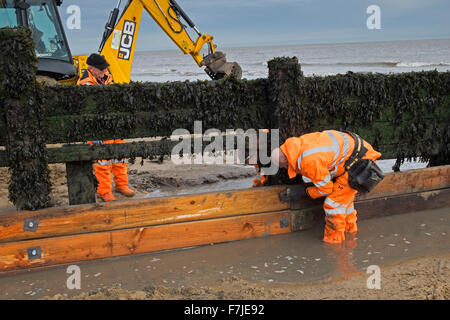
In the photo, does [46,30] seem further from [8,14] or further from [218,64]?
[218,64]

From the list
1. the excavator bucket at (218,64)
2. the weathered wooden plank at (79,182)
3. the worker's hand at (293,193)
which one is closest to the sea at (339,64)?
the excavator bucket at (218,64)

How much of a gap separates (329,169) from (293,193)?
45 cm

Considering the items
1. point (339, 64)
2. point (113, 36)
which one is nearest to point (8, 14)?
point (113, 36)

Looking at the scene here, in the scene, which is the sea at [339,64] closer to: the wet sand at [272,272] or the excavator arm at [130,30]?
the excavator arm at [130,30]

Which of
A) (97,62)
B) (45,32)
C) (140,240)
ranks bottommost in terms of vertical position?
(140,240)

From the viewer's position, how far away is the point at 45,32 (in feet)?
24.4

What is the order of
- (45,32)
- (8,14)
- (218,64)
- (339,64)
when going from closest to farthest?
(8,14), (45,32), (218,64), (339,64)

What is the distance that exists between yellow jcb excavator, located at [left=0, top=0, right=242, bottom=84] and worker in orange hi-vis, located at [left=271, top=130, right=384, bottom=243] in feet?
16.0

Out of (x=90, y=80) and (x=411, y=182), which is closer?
(x=411, y=182)

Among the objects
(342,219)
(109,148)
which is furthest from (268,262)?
(109,148)

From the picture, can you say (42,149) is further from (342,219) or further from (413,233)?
(413,233)

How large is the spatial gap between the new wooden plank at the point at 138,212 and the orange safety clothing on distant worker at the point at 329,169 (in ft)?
1.46

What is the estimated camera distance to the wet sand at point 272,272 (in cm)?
325

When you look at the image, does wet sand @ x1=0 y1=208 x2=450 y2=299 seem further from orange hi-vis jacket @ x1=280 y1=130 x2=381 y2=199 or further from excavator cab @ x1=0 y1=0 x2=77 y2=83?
excavator cab @ x1=0 y1=0 x2=77 y2=83
